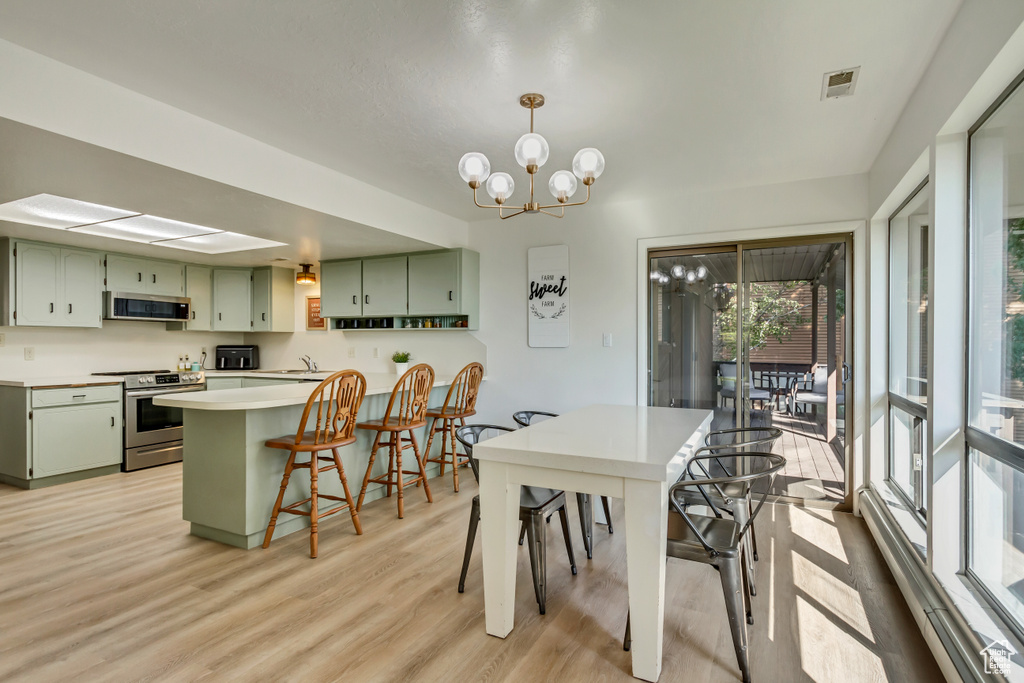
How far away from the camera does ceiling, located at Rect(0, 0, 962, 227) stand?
1.89m

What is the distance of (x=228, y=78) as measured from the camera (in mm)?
2309

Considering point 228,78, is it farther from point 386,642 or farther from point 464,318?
point 464,318

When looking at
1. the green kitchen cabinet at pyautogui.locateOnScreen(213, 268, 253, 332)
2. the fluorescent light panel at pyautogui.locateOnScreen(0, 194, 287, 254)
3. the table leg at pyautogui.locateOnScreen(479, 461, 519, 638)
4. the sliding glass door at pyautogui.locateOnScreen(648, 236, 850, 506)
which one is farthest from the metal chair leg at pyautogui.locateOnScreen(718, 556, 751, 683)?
the green kitchen cabinet at pyautogui.locateOnScreen(213, 268, 253, 332)

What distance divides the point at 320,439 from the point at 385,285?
92.1 inches

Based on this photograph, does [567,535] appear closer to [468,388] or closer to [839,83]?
[468,388]

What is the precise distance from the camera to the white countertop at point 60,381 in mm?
4211

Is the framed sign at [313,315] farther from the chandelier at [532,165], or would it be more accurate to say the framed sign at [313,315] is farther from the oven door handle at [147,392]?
the chandelier at [532,165]

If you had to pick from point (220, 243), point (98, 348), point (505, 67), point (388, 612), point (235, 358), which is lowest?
point (388, 612)

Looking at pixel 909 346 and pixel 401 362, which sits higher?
pixel 909 346

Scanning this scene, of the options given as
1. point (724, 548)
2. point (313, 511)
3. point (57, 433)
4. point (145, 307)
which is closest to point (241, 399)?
point (313, 511)

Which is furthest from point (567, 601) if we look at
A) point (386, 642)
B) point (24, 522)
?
point (24, 522)

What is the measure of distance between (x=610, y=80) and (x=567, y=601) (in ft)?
7.43

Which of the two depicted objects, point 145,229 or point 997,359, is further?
point 145,229

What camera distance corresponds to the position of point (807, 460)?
12.7 ft
